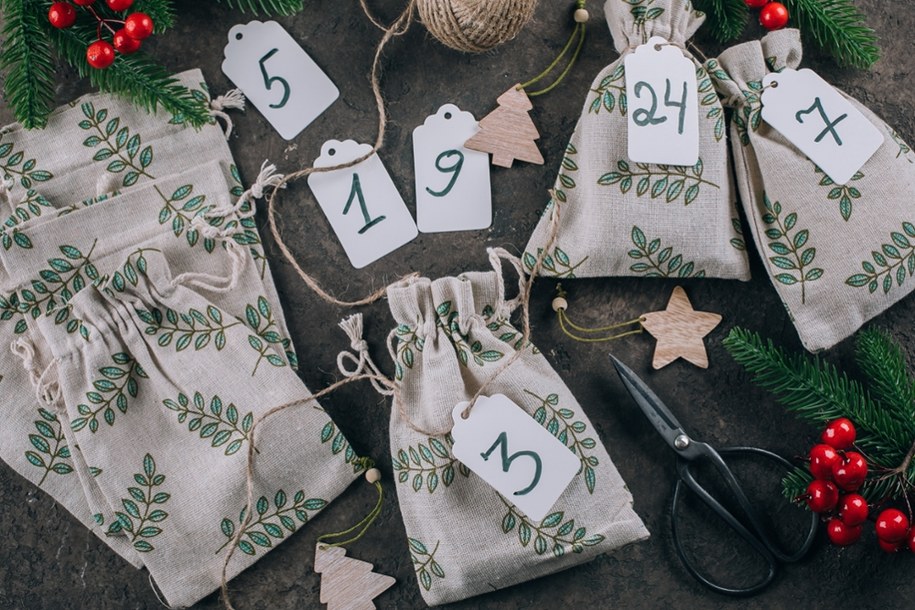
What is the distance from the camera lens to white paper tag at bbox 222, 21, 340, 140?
46.4 inches

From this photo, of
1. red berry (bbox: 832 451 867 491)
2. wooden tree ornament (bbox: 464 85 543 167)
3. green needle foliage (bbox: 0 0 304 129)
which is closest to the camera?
red berry (bbox: 832 451 867 491)

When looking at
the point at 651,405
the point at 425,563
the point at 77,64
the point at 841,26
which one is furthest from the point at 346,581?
the point at 841,26

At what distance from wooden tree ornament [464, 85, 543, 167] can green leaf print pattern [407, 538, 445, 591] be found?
21.8 inches

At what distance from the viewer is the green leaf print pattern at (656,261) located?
42.6 inches

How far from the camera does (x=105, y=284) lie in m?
1.07

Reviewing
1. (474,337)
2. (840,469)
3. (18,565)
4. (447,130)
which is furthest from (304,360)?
(840,469)

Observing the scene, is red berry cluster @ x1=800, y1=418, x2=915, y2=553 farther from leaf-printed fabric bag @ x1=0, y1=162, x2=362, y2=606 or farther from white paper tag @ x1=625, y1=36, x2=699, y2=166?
leaf-printed fabric bag @ x1=0, y1=162, x2=362, y2=606

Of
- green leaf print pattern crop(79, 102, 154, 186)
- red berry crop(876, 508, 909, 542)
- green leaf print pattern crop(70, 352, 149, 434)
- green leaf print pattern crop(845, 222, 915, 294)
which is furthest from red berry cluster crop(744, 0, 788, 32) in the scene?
green leaf print pattern crop(70, 352, 149, 434)

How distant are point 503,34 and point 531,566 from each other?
71 cm

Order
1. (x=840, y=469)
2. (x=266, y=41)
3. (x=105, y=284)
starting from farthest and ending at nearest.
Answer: (x=266, y=41), (x=105, y=284), (x=840, y=469)

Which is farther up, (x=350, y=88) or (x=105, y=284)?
(x=350, y=88)

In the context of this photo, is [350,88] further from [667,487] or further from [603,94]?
[667,487]

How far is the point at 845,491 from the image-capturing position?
3.27ft

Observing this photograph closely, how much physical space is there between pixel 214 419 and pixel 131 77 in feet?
1.59
